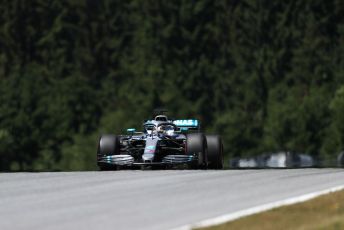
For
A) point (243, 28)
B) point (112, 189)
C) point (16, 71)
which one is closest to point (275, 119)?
point (243, 28)

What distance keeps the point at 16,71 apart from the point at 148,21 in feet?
46.2

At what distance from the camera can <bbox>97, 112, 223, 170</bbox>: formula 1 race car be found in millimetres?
27609

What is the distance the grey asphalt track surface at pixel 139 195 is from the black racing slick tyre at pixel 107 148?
4327 millimetres

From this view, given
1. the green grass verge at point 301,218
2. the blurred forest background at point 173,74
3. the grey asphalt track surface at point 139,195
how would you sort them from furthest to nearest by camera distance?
the blurred forest background at point 173,74
the grey asphalt track surface at point 139,195
the green grass verge at point 301,218

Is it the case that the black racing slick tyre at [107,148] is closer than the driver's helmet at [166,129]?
Yes

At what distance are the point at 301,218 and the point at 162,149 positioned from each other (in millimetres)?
14338

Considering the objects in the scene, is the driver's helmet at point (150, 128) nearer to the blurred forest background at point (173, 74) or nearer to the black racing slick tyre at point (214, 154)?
the black racing slick tyre at point (214, 154)

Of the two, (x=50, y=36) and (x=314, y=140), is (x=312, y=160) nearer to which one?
(x=314, y=140)

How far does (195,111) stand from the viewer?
354 ft

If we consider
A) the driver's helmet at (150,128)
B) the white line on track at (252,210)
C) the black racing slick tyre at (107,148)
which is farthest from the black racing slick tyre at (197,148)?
the white line on track at (252,210)

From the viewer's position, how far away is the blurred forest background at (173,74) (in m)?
101

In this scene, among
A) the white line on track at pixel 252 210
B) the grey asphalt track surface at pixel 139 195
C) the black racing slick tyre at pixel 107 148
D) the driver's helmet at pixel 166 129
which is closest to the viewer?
the white line on track at pixel 252 210

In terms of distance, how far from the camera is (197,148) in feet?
90.4

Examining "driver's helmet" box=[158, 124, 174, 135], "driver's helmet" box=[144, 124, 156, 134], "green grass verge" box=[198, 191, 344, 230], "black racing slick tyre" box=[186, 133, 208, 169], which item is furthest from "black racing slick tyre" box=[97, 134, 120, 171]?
"green grass verge" box=[198, 191, 344, 230]
